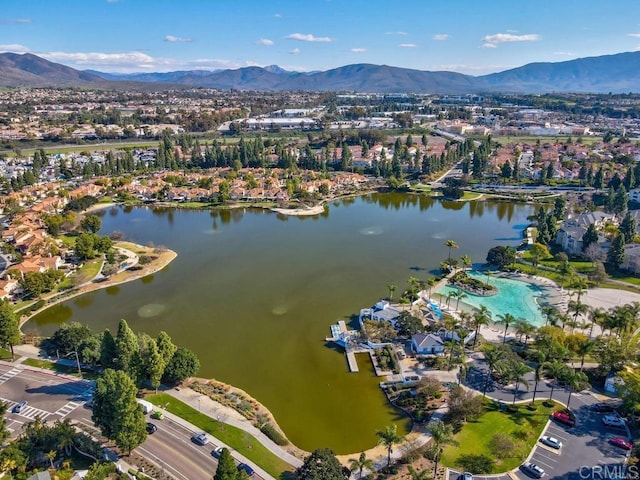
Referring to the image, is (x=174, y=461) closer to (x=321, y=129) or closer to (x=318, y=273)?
(x=318, y=273)

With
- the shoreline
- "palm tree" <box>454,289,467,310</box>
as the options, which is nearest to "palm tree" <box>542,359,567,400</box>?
"palm tree" <box>454,289,467,310</box>

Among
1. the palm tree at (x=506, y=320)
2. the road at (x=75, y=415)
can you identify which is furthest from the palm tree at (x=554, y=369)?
the road at (x=75, y=415)

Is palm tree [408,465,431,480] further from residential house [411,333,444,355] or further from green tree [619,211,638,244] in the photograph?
green tree [619,211,638,244]

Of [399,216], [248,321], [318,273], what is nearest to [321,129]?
[399,216]

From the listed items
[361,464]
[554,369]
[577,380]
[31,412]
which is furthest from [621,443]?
[31,412]

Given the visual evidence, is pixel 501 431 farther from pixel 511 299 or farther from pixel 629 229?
→ pixel 629 229

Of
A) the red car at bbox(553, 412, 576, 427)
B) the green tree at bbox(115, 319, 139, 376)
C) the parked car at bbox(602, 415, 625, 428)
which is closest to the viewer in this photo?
the parked car at bbox(602, 415, 625, 428)
